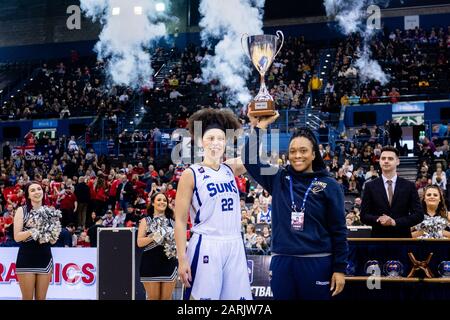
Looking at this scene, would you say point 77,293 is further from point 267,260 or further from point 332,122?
point 332,122

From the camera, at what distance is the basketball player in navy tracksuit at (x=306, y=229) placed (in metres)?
4.90

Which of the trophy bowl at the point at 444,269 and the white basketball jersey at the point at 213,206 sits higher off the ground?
the white basketball jersey at the point at 213,206

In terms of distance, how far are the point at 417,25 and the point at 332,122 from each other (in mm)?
8625

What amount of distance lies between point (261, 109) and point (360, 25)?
24619 millimetres

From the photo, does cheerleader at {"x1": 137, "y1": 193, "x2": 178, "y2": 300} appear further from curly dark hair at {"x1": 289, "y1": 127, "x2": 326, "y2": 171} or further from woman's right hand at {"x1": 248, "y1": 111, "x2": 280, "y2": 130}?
curly dark hair at {"x1": 289, "y1": 127, "x2": 326, "y2": 171}

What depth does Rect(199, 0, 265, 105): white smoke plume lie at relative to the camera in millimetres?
29016

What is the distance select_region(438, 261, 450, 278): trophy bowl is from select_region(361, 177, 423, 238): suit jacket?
50cm

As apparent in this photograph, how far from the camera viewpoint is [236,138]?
5715mm

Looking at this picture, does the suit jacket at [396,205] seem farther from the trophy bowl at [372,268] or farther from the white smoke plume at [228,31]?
the white smoke plume at [228,31]

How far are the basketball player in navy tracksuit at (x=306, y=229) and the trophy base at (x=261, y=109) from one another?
0.37m

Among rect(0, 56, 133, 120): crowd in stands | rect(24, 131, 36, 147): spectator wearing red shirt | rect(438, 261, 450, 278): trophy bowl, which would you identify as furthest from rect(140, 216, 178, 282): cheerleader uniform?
rect(0, 56, 133, 120): crowd in stands

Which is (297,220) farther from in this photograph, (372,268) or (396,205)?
(372,268)

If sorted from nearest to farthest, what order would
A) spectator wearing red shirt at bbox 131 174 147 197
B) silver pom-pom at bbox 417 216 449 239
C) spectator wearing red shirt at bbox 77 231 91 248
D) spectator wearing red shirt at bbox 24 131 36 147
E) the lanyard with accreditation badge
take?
the lanyard with accreditation badge → silver pom-pom at bbox 417 216 449 239 → spectator wearing red shirt at bbox 77 231 91 248 → spectator wearing red shirt at bbox 131 174 147 197 → spectator wearing red shirt at bbox 24 131 36 147

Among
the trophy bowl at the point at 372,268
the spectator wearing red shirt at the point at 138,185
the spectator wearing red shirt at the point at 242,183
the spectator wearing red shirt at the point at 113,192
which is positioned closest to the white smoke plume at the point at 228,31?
the spectator wearing red shirt at the point at 138,185
